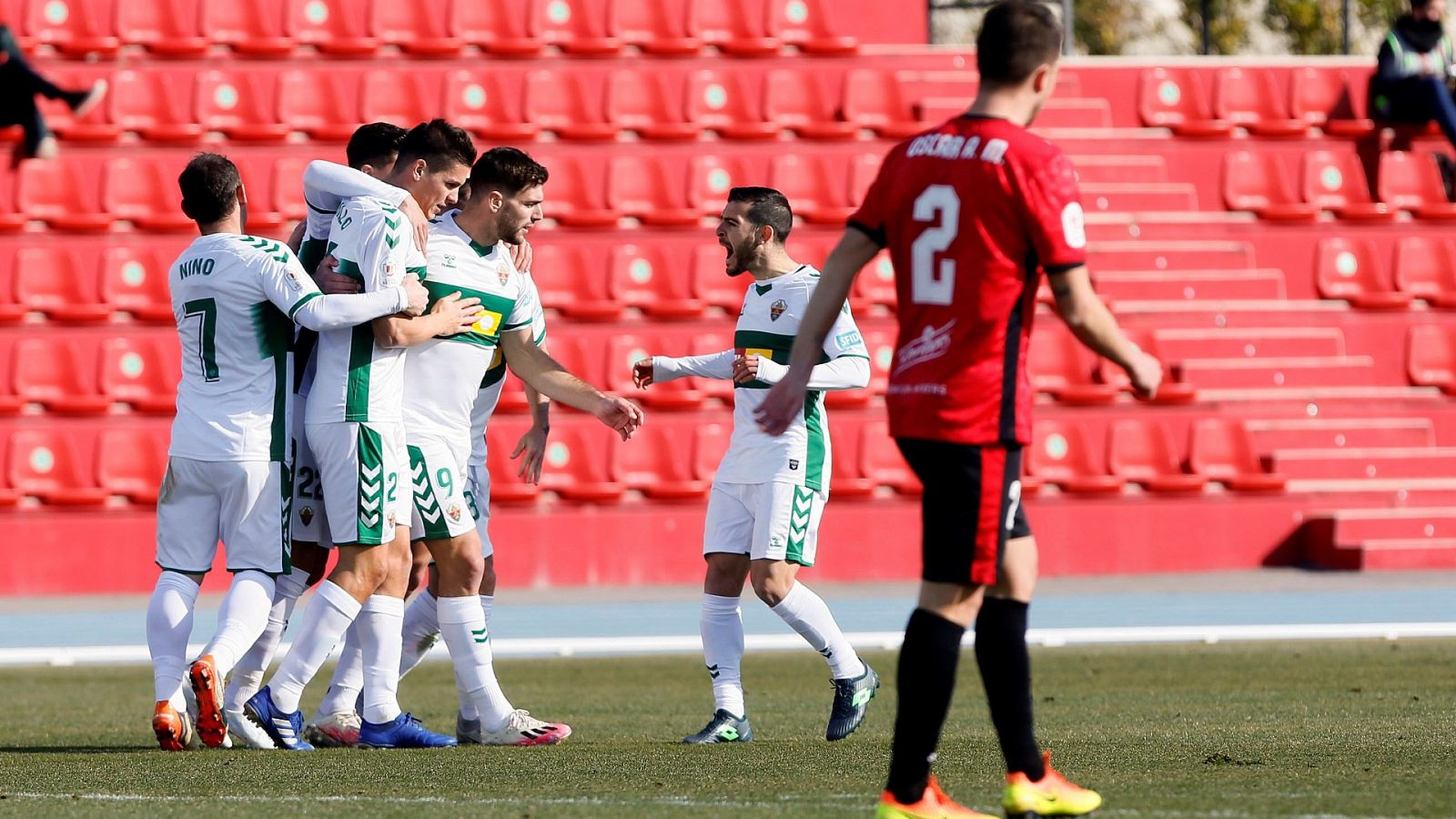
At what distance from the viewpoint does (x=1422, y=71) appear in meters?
17.3

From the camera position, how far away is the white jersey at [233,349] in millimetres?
6746

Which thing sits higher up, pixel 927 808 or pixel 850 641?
pixel 927 808

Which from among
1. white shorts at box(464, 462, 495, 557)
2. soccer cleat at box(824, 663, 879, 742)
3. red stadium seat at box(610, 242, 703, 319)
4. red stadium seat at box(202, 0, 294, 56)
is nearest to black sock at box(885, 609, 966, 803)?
soccer cleat at box(824, 663, 879, 742)

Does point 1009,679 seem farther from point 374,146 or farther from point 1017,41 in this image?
point 374,146

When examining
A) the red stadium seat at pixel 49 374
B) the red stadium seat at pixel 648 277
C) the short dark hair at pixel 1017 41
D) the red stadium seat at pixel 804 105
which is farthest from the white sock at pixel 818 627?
the red stadium seat at pixel 804 105

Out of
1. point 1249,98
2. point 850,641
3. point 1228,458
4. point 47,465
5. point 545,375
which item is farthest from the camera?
point 1249,98

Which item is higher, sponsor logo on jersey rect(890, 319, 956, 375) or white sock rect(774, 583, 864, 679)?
sponsor logo on jersey rect(890, 319, 956, 375)

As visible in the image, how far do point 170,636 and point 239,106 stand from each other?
10675 mm

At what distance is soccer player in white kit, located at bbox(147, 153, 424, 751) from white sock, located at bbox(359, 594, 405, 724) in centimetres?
35

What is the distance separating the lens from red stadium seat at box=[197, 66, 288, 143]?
16.3 m

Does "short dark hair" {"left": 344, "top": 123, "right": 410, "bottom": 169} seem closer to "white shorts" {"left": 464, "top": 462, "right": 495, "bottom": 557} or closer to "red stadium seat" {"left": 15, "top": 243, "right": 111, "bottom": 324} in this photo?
"white shorts" {"left": 464, "top": 462, "right": 495, "bottom": 557}

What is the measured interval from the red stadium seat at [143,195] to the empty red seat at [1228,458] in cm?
826

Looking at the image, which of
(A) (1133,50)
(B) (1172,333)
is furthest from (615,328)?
(A) (1133,50)

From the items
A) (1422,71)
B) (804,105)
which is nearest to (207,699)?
(804,105)
